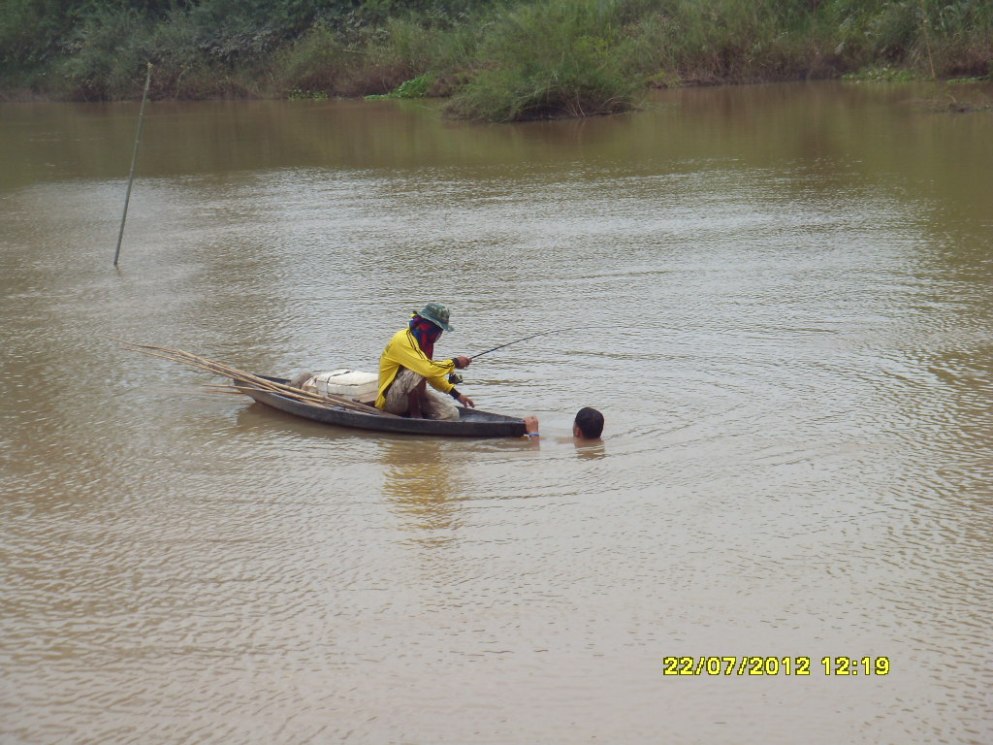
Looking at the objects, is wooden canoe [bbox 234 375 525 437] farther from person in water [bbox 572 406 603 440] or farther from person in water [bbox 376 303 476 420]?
person in water [bbox 572 406 603 440]

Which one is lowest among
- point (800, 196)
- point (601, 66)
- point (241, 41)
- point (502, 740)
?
point (502, 740)

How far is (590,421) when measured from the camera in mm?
7520

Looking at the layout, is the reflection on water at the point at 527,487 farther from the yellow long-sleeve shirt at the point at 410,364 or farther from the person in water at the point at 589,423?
the yellow long-sleeve shirt at the point at 410,364

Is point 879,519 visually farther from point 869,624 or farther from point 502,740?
point 502,740

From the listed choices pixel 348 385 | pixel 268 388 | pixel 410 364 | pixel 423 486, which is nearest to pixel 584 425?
pixel 423 486

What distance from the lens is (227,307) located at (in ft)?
38.7

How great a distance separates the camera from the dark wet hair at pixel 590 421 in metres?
7.52

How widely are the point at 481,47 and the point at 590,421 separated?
2593 cm

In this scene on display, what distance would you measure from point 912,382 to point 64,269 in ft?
32.1

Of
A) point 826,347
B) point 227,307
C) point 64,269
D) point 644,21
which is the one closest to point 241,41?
point 644,21
